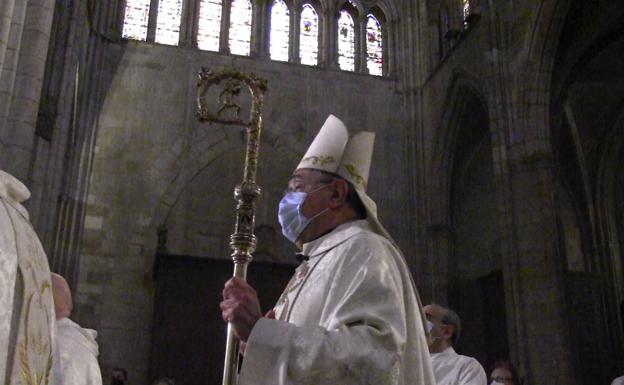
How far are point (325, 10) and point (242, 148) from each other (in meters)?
3.84

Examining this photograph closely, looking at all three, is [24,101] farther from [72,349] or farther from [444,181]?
[444,181]

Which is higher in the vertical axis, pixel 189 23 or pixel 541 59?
pixel 189 23

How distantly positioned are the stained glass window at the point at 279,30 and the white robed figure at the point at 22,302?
44.9 ft

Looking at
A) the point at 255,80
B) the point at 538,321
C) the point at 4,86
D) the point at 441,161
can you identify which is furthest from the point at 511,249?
the point at 255,80

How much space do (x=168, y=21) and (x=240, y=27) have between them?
5.07ft

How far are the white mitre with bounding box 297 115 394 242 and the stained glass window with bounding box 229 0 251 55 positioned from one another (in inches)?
511

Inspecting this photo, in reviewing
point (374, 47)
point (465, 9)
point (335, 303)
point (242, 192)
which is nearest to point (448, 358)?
point (242, 192)

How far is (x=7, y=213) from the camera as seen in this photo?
1989 millimetres

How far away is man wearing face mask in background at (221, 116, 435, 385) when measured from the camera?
1900mm

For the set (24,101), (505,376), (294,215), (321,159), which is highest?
(24,101)

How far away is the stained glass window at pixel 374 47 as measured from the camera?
52.9 ft

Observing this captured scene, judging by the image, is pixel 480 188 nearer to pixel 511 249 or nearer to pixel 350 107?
pixel 350 107

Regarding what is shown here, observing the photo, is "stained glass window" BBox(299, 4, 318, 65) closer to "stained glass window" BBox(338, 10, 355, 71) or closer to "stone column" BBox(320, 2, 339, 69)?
"stone column" BBox(320, 2, 339, 69)

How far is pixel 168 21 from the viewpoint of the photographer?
596 inches
